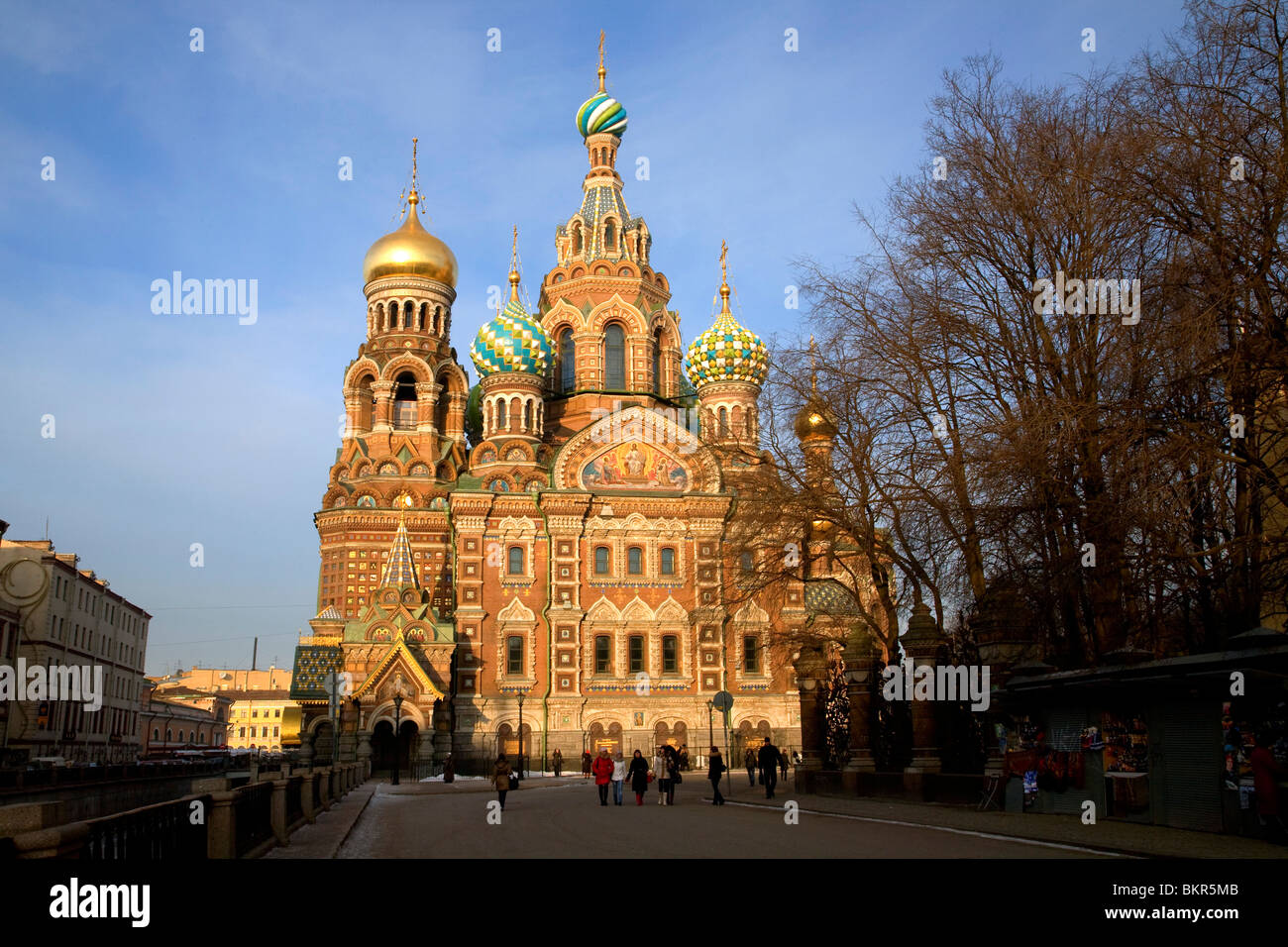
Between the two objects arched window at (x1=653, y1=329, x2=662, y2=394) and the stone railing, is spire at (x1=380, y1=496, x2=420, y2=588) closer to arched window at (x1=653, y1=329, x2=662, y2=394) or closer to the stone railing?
arched window at (x1=653, y1=329, x2=662, y2=394)

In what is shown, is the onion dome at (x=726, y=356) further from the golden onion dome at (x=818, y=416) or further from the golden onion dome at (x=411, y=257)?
the golden onion dome at (x=818, y=416)

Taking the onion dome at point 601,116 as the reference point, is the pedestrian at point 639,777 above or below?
below

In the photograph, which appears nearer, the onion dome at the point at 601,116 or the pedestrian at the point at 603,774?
the pedestrian at the point at 603,774

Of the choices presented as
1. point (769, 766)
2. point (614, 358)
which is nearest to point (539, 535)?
point (614, 358)

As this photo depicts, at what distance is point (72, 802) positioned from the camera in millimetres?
27266

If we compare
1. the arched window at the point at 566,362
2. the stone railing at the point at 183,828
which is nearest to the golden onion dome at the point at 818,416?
the stone railing at the point at 183,828

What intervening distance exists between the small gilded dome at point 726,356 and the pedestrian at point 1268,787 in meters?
40.7

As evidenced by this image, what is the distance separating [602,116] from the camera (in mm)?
58656

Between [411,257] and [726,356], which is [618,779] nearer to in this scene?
[726,356]

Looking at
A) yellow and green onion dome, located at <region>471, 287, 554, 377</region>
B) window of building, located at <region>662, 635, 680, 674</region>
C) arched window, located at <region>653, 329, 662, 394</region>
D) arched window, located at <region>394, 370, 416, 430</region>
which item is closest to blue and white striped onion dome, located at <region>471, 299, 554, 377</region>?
yellow and green onion dome, located at <region>471, 287, 554, 377</region>

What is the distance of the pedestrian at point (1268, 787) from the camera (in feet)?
39.3

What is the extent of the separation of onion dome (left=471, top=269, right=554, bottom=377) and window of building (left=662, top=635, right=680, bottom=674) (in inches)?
519
